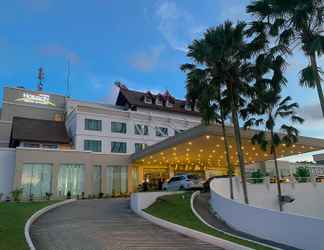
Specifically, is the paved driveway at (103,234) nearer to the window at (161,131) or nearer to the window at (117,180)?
the window at (117,180)

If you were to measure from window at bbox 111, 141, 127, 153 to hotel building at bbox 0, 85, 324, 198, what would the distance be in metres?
0.12

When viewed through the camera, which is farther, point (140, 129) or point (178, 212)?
point (140, 129)

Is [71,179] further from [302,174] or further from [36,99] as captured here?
[302,174]

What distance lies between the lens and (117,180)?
33500 mm

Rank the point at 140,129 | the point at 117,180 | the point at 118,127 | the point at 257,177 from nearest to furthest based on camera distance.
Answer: the point at 257,177
the point at 117,180
the point at 118,127
the point at 140,129

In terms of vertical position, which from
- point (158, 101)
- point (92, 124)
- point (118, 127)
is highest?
point (158, 101)

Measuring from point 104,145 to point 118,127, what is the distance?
10.0 feet

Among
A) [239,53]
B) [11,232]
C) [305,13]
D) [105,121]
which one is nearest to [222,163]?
[105,121]

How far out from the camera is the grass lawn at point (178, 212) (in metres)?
12.7

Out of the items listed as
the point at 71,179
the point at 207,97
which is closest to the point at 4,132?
the point at 71,179


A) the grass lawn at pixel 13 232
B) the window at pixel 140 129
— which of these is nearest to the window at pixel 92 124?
the window at pixel 140 129

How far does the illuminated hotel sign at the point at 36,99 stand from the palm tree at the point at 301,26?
37.1 metres

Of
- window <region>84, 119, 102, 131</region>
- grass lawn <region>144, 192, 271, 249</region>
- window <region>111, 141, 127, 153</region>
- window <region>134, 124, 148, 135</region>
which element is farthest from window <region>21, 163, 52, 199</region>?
grass lawn <region>144, 192, 271, 249</region>

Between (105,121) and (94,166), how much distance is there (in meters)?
6.72
